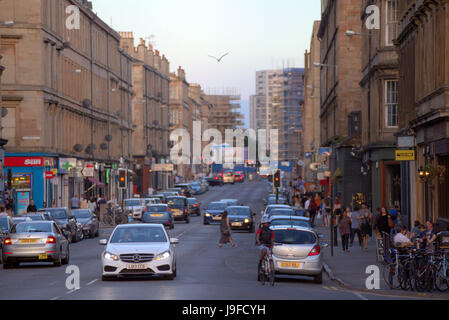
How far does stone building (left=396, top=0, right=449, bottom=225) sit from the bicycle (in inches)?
371

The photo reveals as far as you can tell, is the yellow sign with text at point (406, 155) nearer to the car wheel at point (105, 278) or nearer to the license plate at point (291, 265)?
the license plate at point (291, 265)

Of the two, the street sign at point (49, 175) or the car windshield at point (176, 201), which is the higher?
the street sign at point (49, 175)

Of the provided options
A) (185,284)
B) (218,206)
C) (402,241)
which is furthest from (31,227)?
(218,206)

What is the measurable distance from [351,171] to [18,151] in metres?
21.8

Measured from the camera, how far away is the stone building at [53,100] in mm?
66062

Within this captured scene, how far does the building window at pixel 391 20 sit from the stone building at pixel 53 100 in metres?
24.4

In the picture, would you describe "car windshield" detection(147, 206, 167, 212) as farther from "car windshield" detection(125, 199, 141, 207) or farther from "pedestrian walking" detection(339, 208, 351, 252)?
"pedestrian walking" detection(339, 208, 351, 252)

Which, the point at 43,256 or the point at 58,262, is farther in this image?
the point at 58,262

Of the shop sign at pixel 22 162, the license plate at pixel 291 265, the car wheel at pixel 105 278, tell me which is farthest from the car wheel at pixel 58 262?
the shop sign at pixel 22 162

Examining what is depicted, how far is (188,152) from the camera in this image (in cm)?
16088

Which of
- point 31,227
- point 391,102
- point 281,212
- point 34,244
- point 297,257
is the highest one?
point 391,102

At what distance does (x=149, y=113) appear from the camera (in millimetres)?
124812

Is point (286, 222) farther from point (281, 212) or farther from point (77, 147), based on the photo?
point (77, 147)

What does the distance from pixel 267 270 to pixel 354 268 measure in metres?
6.18
